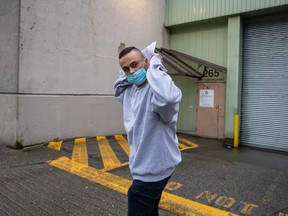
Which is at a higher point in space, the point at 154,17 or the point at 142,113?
the point at 154,17

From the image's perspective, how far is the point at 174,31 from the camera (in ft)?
35.4

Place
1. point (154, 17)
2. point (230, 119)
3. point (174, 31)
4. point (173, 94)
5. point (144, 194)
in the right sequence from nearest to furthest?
point (173, 94)
point (144, 194)
point (230, 119)
point (154, 17)
point (174, 31)

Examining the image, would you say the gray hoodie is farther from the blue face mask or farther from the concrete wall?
the concrete wall

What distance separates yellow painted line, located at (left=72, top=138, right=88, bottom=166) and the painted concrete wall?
1593 millimetres

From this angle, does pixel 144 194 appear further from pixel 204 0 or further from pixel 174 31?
pixel 174 31

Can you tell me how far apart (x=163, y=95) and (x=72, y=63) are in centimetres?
663

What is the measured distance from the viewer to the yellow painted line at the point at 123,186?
348 cm

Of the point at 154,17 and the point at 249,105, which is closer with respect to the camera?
the point at 249,105

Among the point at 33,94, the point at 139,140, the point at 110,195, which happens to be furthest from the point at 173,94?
the point at 33,94

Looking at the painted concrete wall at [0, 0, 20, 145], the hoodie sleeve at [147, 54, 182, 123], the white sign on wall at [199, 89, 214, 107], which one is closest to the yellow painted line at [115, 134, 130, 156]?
the painted concrete wall at [0, 0, 20, 145]

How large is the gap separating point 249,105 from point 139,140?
8.06 metres

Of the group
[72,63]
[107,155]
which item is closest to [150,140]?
[107,155]

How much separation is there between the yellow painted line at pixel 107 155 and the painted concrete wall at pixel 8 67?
2273 mm

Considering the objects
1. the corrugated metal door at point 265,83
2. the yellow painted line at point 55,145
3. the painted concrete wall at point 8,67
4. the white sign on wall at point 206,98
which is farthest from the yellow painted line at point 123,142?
the corrugated metal door at point 265,83
